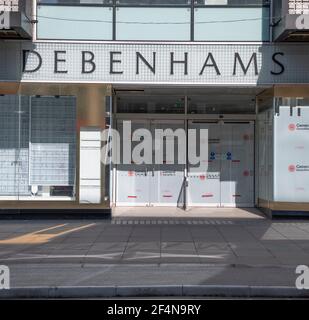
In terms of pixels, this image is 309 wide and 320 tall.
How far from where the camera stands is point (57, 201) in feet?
50.8

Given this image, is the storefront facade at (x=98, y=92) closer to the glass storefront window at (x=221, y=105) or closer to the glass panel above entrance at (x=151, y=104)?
the glass panel above entrance at (x=151, y=104)

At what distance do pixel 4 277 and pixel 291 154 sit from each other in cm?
875

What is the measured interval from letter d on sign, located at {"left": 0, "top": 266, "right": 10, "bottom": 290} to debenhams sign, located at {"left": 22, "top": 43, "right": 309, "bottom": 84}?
6854mm

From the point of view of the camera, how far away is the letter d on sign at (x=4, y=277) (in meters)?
8.48

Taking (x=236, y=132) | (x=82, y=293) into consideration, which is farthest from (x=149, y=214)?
(x=82, y=293)

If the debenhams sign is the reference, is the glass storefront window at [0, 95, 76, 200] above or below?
below

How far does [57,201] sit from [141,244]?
417 cm

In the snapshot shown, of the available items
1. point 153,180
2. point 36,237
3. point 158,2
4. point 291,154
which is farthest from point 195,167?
point 36,237

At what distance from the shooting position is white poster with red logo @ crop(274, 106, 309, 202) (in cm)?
1542

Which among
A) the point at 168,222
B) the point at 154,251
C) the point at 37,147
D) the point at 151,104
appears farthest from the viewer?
the point at 151,104

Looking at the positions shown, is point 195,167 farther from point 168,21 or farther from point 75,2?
point 75,2

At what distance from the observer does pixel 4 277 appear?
29.3 feet

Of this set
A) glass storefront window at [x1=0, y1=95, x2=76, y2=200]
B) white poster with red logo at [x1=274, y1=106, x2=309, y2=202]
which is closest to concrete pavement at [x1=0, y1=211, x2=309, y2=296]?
white poster with red logo at [x1=274, y1=106, x2=309, y2=202]

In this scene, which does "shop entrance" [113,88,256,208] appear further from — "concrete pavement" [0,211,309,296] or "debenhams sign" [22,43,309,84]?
"debenhams sign" [22,43,309,84]
